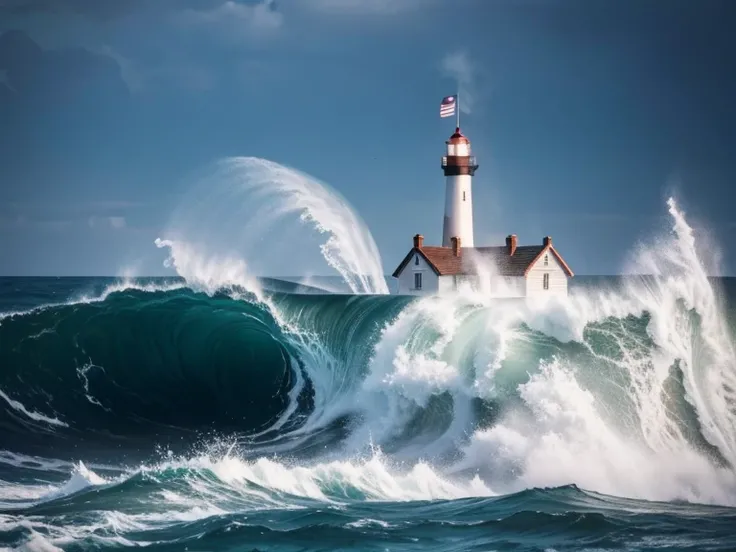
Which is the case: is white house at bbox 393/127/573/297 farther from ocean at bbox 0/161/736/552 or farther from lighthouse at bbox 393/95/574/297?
ocean at bbox 0/161/736/552

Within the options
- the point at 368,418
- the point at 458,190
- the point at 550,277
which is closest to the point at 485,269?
the point at 550,277

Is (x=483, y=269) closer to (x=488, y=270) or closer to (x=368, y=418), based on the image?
(x=488, y=270)

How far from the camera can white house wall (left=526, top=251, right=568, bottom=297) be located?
19719 mm

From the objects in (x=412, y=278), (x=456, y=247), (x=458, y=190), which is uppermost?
(x=458, y=190)

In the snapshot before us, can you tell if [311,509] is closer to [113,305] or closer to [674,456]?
[674,456]

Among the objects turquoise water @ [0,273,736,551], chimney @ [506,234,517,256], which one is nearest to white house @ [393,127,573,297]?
chimney @ [506,234,517,256]

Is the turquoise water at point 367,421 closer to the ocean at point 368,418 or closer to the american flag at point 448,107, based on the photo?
the ocean at point 368,418

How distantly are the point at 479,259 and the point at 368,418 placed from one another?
6.63m

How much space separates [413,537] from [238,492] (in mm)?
2283

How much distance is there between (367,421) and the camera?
1451 centimetres

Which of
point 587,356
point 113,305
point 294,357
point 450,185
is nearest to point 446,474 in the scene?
point 587,356

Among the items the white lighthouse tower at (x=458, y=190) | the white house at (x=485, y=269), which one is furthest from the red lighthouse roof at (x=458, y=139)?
the white house at (x=485, y=269)

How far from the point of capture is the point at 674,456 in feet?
43.0

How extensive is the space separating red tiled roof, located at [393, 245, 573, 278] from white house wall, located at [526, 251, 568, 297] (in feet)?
0.41
